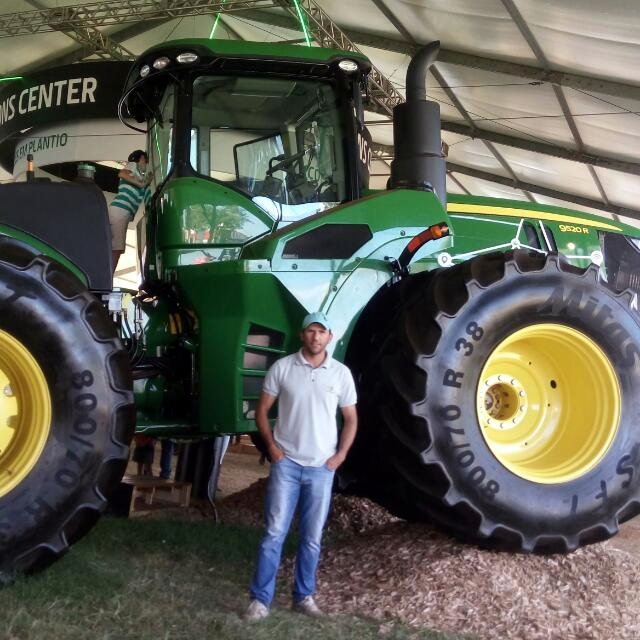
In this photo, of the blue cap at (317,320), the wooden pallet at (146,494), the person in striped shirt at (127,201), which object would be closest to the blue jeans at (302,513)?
the blue cap at (317,320)

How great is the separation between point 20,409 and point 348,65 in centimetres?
236

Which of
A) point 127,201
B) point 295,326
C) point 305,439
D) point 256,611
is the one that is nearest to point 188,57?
point 127,201

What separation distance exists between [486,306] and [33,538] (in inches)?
83.9

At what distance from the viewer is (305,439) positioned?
356cm

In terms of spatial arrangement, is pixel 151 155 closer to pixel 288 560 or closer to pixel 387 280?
pixel 387 280

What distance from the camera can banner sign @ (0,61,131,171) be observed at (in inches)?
473

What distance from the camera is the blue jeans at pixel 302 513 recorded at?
353 centimetres

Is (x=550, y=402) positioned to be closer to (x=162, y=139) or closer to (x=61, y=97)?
(x=162, y=139)

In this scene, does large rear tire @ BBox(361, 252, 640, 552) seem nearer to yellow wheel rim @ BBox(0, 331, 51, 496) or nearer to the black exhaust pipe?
the black exhaust pipe

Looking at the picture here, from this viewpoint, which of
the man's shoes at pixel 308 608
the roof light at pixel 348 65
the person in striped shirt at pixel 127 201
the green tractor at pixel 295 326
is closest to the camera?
the green tractor at pixel 295 326

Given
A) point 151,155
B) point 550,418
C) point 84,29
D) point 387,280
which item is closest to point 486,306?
point 387,280

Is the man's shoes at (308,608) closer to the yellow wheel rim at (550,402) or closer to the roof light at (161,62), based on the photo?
the yellow wheel rim at (550,402)

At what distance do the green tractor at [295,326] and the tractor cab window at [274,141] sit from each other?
1cm

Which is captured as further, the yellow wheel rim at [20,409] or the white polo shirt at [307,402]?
the white polo shirt at [307,402]
